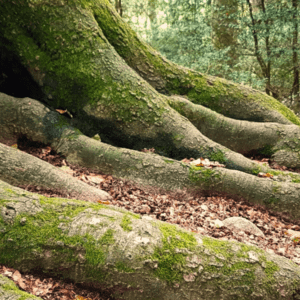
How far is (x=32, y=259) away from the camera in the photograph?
1.85 metres

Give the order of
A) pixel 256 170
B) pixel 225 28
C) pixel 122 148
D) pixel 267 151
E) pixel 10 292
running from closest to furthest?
pixel 10 292, pixel 122 148, pixel 256 170, pixel 267 151, pixel 225 28

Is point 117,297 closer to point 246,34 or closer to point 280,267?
point 280,267

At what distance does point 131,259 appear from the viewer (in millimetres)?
1827

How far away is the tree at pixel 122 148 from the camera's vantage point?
6.12 feet

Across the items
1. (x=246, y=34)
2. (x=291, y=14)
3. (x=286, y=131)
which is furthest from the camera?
(x=246, y=34)

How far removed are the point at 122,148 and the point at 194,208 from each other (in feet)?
4.66

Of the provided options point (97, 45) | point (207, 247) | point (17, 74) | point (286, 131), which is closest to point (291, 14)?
point (286, 131)

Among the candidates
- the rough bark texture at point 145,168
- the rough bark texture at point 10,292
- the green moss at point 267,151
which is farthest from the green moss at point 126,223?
the green moss at point 267,151

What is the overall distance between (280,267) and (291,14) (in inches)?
378

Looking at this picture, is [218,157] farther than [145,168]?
Yes

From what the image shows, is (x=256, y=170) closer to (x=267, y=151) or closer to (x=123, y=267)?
(x=267, y=151)

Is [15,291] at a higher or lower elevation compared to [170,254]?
lower

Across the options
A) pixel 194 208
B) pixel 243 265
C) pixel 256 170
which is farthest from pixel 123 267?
pixel 256 170

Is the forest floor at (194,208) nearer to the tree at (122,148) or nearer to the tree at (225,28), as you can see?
the tree at (122,148)
